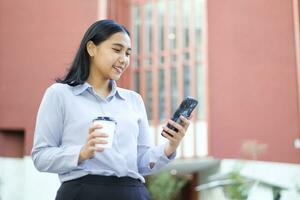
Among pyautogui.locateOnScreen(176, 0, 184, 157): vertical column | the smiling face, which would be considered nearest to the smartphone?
the smiling face

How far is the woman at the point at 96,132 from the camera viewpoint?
3.06 feet

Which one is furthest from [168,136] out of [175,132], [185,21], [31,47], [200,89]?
[185,21]

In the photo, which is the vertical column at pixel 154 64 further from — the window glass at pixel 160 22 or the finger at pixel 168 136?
the finger at pixel 168 136

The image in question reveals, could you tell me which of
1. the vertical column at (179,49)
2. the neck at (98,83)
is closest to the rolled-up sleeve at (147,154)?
the neck at (98,83)

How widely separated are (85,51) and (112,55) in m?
0.08

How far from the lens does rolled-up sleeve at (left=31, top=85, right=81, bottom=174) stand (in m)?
0.91

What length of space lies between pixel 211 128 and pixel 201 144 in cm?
37

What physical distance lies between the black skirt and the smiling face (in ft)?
0.80

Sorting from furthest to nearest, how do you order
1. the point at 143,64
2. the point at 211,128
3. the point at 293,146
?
the point at 143,64, the point at 211,128, the point at 293,146

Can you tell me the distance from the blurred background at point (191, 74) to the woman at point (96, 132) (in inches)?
206

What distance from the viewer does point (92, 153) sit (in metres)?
0.87

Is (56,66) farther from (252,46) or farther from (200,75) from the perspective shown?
(252,46)

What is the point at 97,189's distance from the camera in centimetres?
94

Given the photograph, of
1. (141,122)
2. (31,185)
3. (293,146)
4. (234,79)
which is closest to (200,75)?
(234,79)
